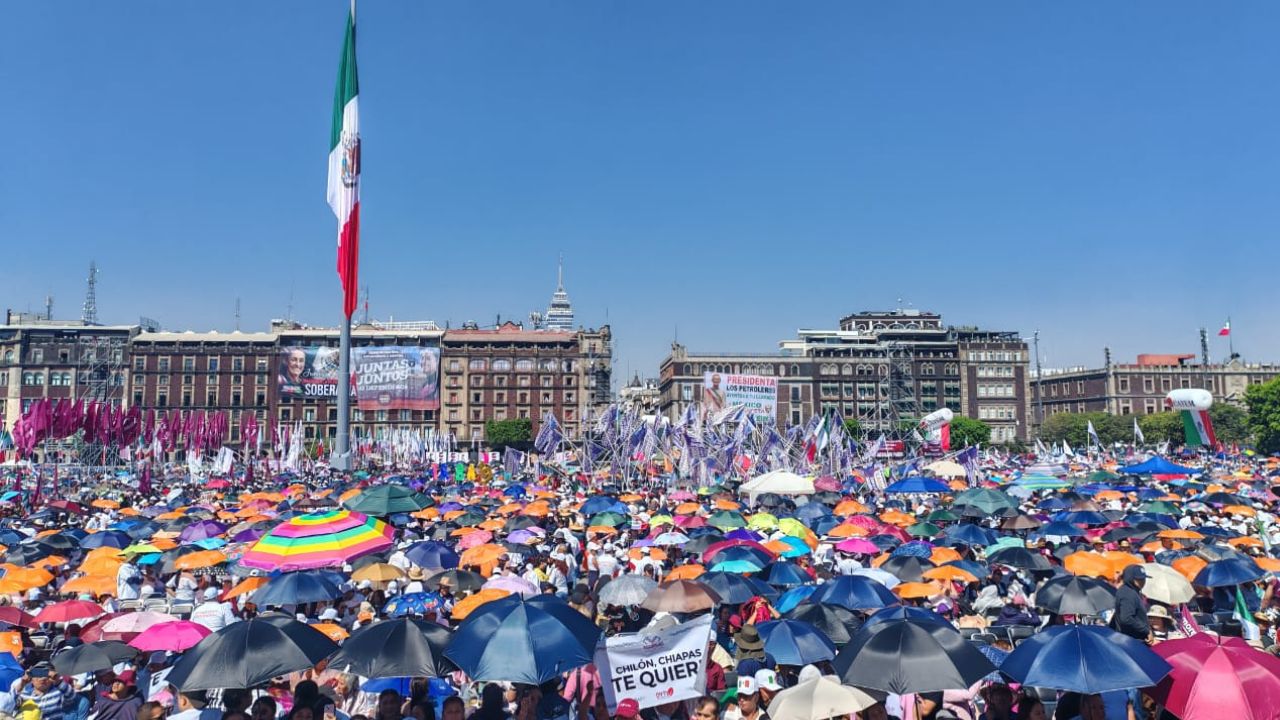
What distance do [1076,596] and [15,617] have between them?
1349 centimetres

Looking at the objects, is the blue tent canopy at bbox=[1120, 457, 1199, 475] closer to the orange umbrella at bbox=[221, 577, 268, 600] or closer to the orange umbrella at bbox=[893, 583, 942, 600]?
the orange umbrella at bbox=[893, 583, 942, 600]

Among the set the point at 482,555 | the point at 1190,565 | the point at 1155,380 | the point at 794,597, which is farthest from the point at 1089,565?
the point at 1155,380

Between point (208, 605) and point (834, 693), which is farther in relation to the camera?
point (208, 605)

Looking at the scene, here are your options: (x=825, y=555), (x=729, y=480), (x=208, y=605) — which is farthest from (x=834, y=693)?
(x=729, y=480)

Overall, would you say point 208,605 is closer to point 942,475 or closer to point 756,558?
point 756,558

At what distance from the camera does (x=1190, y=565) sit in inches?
555

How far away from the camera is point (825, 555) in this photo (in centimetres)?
1870

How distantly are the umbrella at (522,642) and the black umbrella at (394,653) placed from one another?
0.26m

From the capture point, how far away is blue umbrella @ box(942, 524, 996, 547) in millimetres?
17422

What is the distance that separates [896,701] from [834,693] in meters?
1.53

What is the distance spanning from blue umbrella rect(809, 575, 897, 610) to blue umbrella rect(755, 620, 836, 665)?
4.82 ft

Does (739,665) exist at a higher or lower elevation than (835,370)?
lower

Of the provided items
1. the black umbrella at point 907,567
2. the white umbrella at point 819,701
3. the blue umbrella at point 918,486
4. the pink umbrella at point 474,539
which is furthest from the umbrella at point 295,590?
the blue umbrella at point 918,486

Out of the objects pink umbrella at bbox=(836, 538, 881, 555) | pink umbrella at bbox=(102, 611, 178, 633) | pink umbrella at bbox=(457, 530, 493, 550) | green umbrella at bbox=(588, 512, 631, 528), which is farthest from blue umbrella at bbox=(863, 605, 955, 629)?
green umbrella at bbox=(588, 512, 631, 528)
